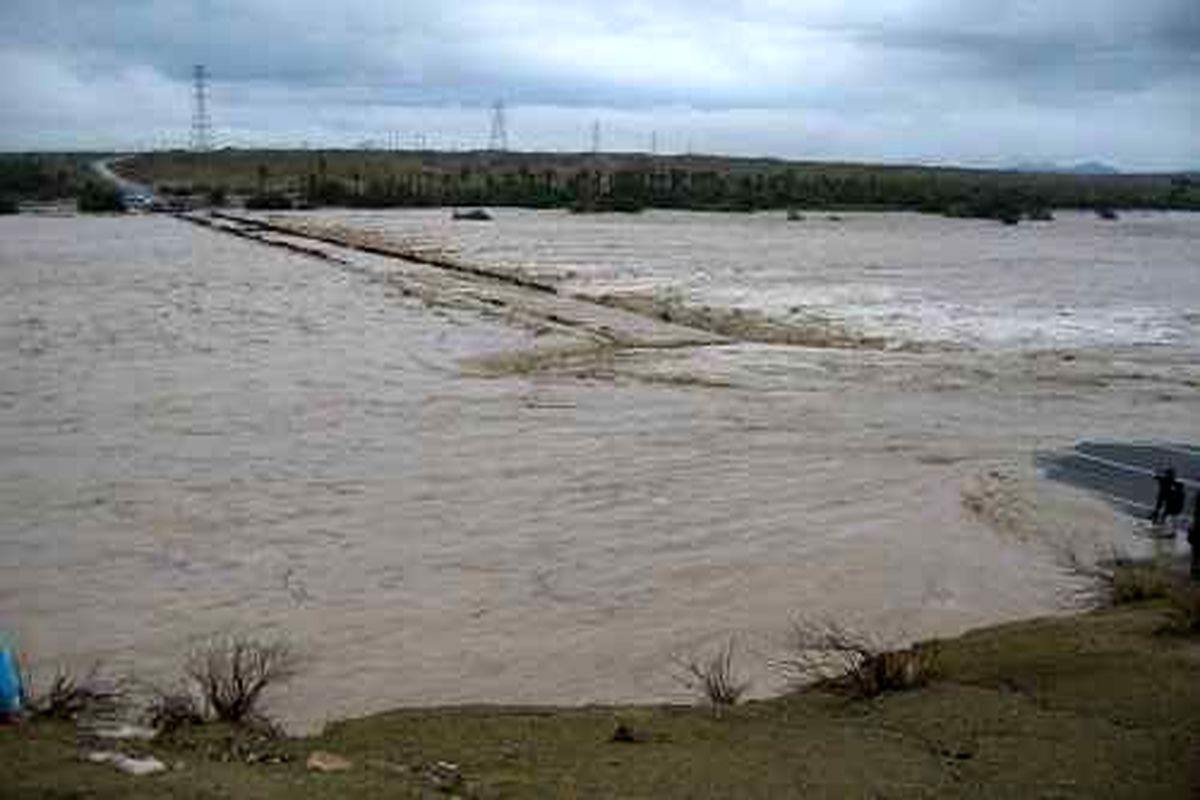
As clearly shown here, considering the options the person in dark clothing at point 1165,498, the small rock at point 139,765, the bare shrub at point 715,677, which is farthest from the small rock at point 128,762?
the person in dark clothing at point 1165,498

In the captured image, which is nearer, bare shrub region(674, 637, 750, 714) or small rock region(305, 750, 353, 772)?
small rock region(305, 750, 353, 772)

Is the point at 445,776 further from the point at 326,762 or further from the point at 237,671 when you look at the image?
the point at 237,671

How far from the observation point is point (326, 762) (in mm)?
6465

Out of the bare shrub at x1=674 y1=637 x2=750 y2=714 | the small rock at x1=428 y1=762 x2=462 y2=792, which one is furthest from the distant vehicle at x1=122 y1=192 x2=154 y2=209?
the small rock at x1=428 y1=762 x2=462 y2=792

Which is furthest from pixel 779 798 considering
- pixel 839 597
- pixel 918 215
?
pixel 918 215

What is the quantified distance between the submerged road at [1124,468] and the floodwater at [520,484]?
464 millimetres

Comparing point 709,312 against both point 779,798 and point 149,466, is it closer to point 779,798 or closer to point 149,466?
point 149,466

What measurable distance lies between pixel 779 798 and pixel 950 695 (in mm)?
2062

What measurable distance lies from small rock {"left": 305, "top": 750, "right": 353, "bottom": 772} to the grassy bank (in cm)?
6

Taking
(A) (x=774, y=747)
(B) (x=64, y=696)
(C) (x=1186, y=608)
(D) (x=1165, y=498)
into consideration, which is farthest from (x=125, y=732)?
(D) (x=1165, y=498)

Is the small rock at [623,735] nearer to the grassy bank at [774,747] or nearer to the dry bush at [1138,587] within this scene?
the grassy bank at [774,747]

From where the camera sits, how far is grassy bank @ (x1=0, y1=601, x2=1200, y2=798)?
6.14m

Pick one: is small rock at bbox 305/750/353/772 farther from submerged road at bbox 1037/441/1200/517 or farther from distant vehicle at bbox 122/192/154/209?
distant vehicle at bbox 122/192/154/209

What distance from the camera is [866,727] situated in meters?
7.32
